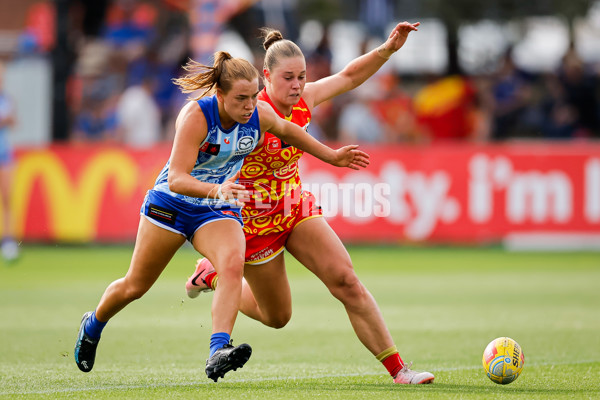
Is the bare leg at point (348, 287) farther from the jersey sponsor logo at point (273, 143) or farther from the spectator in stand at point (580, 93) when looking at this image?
the spectator in stand at point (580, 93)

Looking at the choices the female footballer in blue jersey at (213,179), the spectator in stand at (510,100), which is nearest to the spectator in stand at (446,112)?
the spectator in stand at (510,100)

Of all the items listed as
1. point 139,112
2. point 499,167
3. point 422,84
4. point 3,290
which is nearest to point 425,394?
point 3,290

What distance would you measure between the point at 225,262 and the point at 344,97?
15.0 m

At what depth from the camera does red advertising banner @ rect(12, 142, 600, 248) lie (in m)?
17.7

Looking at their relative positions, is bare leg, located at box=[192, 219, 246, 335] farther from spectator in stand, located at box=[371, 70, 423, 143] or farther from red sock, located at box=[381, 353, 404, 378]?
spectator in stand, located at box=[371, 70, 423, 143]

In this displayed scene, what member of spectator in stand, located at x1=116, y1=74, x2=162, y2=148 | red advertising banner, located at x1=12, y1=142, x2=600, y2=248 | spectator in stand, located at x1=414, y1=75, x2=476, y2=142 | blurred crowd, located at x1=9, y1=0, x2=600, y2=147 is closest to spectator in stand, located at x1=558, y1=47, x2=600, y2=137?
blurred crowd, located at x1=9, y1=0, x2=600, y2=147

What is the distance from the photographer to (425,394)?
641cm

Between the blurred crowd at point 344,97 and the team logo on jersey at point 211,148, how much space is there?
12277 mm

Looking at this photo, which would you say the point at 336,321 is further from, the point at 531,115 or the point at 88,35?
the point at 88,35

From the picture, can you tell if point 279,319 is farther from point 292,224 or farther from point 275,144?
point 275,144

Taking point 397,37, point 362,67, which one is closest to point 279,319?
point 362,67

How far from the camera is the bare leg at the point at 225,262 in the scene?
21.5ft

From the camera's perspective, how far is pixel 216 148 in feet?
22.1

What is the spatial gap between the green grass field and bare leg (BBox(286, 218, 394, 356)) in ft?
1.04
